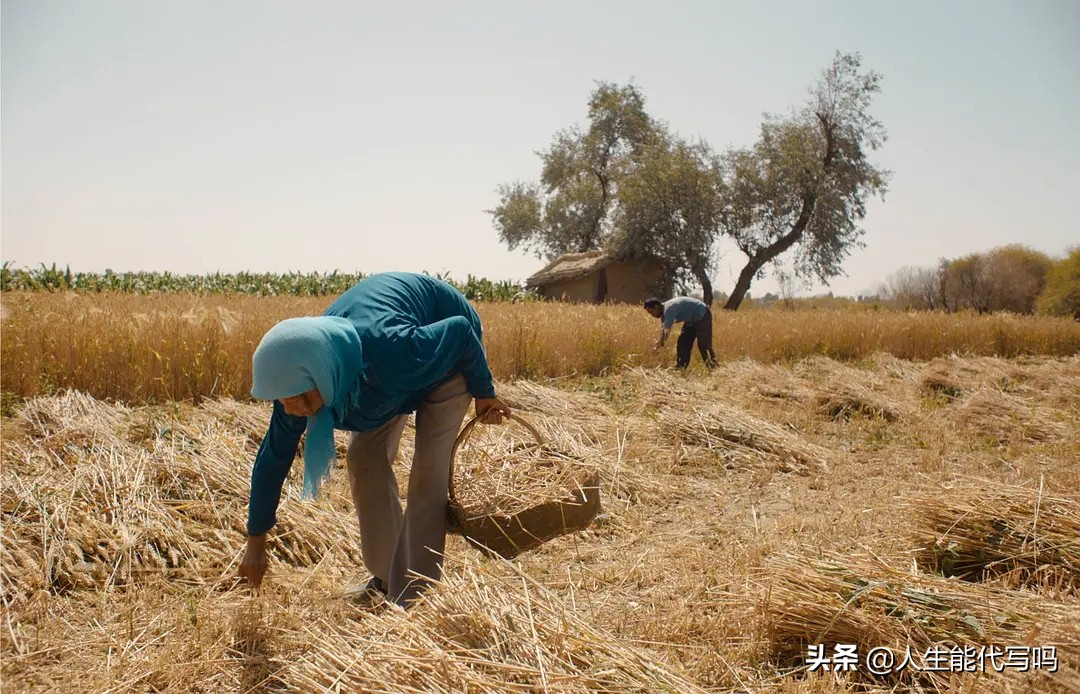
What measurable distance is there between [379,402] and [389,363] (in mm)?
183

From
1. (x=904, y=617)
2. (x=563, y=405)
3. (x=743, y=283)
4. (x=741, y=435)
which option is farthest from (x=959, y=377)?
(x=743, y=283)

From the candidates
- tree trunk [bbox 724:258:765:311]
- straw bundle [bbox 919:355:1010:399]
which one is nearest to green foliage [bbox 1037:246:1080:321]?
tree trunk [bbox 724:258:765:311]

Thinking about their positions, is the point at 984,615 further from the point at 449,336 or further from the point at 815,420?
the point at 815,420

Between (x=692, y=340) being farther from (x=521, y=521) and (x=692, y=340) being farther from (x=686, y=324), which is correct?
(x=521, y=521)

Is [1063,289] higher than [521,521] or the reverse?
higher

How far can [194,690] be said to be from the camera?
7.50 feet

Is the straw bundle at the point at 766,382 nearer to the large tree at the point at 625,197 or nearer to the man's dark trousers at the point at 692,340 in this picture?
the man's dark trousers at the point at 692,340

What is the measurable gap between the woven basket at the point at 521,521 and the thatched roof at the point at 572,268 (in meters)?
23.9

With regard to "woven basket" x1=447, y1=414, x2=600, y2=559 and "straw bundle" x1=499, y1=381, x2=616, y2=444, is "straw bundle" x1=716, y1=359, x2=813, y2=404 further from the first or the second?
"woven basket" x1=447, y1=414, x2=600, y2=559

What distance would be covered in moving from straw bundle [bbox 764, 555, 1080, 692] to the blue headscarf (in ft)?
5.16

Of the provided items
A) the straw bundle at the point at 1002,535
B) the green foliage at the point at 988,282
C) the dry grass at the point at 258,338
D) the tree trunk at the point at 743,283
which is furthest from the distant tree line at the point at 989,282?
the straw bundle at the point at 1002,535

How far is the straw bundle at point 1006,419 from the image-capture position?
6160 mm

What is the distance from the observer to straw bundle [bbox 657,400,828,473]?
5309mm

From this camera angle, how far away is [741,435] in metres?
5.58
